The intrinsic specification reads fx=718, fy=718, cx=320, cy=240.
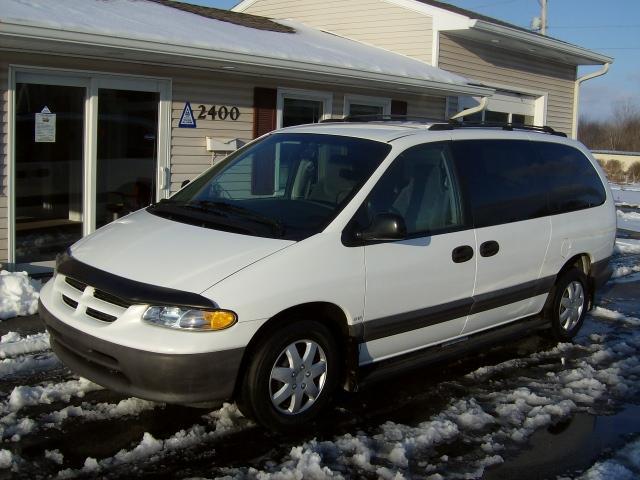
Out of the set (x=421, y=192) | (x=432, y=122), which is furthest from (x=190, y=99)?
(x=421, y=192)

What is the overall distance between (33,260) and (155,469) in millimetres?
4992

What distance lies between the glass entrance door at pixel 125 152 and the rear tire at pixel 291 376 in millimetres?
5098

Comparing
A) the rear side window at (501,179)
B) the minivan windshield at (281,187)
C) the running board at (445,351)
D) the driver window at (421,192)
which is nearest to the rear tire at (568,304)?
A: the running board at (445,351)

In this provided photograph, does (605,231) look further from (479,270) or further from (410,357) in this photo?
(410,357)

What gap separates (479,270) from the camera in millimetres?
5191

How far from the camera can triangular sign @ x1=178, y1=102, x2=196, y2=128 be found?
9.22m

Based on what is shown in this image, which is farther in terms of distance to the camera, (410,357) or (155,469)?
(410,357)

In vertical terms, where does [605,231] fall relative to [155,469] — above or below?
above

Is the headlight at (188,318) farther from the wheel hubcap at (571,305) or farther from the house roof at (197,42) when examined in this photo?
the house roof at (197,42)

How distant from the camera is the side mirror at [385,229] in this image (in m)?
4.38

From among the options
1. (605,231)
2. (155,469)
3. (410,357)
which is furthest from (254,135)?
(155,469)

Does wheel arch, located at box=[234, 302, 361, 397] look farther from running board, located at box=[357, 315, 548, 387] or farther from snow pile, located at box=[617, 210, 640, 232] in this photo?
snow pile, located at box=[617, 210, 640, 232]

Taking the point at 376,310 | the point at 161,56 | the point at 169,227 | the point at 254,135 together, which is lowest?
the point at 376,310


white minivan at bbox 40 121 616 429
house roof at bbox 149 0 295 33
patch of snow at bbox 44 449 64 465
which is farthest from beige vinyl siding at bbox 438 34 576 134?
patch of snow at bbox 44 449 64 465
